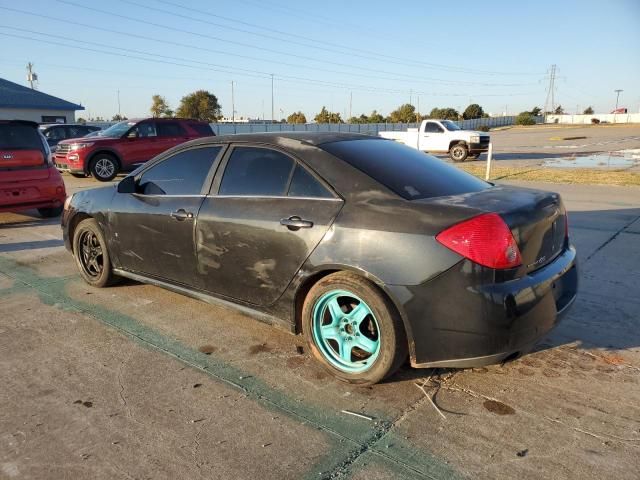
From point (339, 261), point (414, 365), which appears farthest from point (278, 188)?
point (414, 365)

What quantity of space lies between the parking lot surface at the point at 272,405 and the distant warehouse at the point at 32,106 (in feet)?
109

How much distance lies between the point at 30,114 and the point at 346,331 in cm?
3798

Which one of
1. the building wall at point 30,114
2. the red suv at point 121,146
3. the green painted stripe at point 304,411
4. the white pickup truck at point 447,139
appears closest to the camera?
the green painted stripe at point 304,411

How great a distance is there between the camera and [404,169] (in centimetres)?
350

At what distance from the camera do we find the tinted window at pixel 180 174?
4.09 m

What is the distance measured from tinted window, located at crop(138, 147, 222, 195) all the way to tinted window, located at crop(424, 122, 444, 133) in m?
20.0

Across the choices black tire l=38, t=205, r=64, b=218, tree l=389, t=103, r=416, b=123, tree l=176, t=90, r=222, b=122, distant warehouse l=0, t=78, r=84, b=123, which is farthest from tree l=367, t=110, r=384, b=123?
black tire l=38, t=205, r=64, b=218

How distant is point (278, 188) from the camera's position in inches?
140

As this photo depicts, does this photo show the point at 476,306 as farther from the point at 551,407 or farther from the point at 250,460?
the point at 250,460

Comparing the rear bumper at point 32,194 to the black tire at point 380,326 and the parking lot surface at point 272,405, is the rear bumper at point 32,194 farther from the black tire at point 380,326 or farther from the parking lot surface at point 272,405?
the black tire at point 380,326

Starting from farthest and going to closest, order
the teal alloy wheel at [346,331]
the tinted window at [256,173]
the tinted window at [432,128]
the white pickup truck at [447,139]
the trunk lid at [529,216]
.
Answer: the tinted window at [432,128], the white pickup truck at [447,139], the tinted window at [256,173], the teal alloy wheel at [346,331], the trunk lid at [529,216]

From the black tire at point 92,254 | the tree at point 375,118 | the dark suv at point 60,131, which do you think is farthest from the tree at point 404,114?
the black tire at point 92,254

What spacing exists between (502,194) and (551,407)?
1.33m

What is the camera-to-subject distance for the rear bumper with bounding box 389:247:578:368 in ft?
8.87
